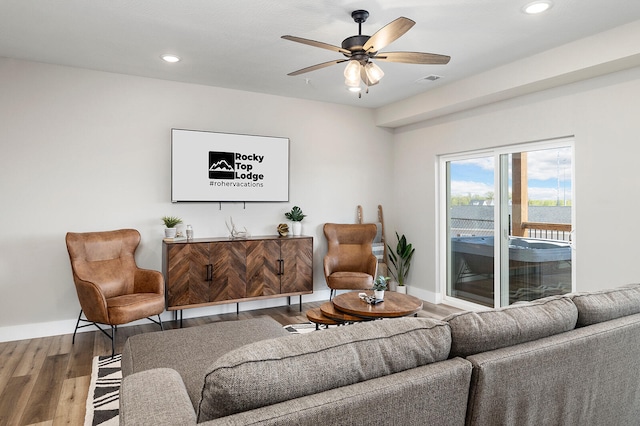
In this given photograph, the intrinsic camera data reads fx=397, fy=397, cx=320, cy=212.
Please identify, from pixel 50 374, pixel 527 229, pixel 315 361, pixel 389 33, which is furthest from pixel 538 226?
pixel 50 374

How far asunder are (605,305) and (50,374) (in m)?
3.57

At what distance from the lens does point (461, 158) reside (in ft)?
16.2

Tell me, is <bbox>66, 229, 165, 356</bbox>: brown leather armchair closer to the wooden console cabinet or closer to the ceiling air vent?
the wooden console cabinet

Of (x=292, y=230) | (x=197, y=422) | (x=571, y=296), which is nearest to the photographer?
(x=197, y=422)

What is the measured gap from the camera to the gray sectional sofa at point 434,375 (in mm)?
1009

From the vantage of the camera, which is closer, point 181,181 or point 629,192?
point 629,192

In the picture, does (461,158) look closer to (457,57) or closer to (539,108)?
(539,108)

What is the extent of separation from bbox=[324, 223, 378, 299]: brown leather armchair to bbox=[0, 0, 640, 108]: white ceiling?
193 cm

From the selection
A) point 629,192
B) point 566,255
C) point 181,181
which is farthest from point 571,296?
point 181,181

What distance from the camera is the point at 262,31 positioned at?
10.2ft

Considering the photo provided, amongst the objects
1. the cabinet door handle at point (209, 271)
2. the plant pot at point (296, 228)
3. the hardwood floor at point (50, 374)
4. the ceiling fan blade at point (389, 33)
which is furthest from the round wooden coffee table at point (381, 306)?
the ceiling fan blade at point (389, 33)

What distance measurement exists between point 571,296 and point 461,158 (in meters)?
3.48

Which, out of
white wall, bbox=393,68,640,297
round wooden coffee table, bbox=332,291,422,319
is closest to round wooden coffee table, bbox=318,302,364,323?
round wooden coffee table, bbox=332,291,422,319

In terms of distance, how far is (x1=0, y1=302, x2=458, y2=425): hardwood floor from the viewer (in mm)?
2410
